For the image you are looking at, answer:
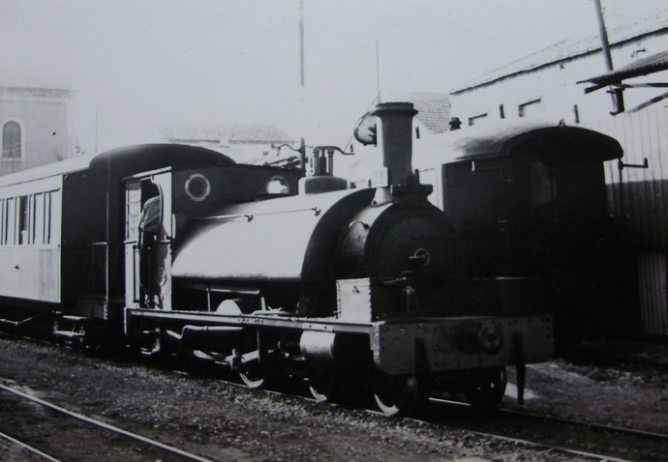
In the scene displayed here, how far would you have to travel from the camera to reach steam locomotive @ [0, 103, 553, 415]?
6371 mm

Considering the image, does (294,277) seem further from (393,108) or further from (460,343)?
(393,108)

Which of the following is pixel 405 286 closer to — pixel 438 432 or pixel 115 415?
pixel 438 432

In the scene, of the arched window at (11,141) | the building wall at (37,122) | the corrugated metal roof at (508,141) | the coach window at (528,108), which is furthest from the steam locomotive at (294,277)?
the arched window at (11,141)

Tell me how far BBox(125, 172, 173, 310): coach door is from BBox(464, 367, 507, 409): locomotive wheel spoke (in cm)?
394

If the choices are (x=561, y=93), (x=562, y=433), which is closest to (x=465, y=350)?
(x=562, y=433)

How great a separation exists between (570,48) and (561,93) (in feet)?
3.87

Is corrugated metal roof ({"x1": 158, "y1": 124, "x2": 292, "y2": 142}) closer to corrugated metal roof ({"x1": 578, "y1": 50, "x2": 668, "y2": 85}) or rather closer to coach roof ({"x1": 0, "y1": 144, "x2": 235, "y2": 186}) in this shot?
coach roof ({"x1": 0, "y1": 144, "x2": 235, "y2": 186})

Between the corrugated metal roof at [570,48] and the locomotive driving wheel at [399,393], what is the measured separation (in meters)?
11.6

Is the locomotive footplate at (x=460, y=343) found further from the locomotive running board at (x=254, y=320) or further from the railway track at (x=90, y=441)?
the railway track at (x=90, y=441)

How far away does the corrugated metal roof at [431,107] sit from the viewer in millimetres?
26869

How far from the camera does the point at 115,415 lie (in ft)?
22.2

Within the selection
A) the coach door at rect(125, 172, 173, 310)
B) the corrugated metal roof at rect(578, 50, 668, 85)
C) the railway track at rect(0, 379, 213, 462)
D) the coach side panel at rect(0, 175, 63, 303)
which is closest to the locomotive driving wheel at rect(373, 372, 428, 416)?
the railway track at rect(0, 379, 213, 462)

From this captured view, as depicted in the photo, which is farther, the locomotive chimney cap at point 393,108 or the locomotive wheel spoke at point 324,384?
the locomotive wheel spoke at point 324,384

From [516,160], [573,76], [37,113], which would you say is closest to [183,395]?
[516,160]
